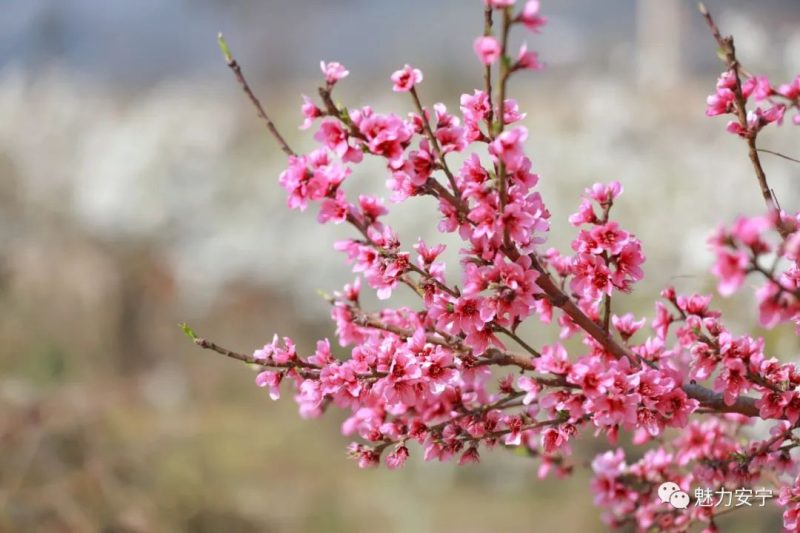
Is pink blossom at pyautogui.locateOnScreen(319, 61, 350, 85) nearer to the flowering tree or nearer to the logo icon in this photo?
the flowering tree

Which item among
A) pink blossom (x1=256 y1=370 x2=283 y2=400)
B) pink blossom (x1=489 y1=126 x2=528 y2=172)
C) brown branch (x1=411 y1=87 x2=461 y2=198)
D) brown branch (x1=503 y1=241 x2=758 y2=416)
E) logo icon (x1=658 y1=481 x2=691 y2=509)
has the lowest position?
pink blossom (x1=256 y1=370 x2=283 y2=400)

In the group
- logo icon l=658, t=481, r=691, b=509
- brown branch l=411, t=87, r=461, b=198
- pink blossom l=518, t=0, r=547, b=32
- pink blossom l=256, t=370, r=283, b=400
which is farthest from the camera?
logo icon l=658, t=481, r=691, b=509

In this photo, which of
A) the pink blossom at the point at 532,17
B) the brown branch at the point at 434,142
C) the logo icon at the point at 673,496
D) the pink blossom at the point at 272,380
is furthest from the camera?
the logo icon at the point at 673,496

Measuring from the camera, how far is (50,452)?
8.17 feet

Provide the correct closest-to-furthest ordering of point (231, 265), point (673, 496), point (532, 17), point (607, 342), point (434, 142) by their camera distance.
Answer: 1. point (532, 17)
2. point (434, 142)
3. point (607, 342)
4. point (673, 496)
5. point (231, 265)

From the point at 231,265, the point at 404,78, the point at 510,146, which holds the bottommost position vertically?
the point at 510,146

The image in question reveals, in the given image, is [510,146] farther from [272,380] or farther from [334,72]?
[272,380]

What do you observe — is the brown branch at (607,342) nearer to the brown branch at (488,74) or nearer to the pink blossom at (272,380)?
the brown branch at (488,74)

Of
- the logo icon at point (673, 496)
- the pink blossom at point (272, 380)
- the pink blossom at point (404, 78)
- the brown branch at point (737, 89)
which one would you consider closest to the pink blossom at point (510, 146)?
the pink blossom at point (404, 78)

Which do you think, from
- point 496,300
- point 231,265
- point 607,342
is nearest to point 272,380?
point 496,300

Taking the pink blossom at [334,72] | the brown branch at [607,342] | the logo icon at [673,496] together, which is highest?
the pink blossom at [334,72]

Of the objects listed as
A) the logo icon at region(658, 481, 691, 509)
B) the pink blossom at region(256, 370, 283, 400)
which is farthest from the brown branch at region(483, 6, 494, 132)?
the logo icon at region(658, 481, 691, 509)

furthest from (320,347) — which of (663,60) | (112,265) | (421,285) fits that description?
(663,60)

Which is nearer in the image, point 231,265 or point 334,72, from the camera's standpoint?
point 334,72
